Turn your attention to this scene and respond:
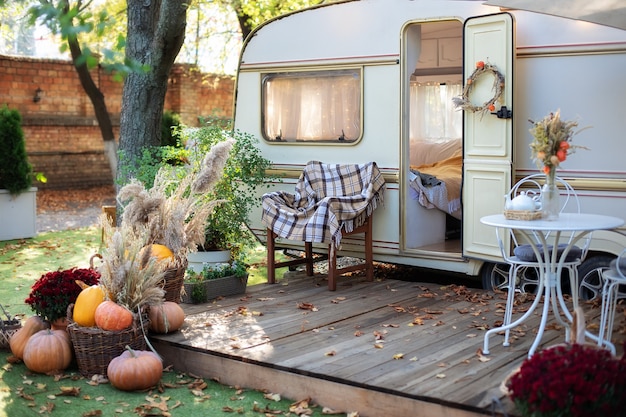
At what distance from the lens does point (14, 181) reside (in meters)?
10.8

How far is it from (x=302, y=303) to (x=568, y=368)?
322 centimetres

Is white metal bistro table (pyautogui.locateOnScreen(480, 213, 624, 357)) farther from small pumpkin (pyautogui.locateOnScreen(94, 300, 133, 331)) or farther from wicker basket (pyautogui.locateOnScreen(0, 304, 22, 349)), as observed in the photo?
wicker basket (pyautogui.locateOnScreen(0, 304, 22, 349))

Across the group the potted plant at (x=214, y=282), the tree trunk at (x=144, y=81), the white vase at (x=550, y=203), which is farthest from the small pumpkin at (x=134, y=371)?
the tree trunk at (x=144, y=81)

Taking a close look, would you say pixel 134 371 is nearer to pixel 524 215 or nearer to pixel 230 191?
pixel 524 215

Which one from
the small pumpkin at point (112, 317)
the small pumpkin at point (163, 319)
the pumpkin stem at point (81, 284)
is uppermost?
the pumpkin stem at point (81, 284)

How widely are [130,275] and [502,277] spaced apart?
3288 mm

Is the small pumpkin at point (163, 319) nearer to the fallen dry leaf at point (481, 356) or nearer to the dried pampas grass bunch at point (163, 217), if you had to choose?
the dried pampas grass bunch at point (163, 217)

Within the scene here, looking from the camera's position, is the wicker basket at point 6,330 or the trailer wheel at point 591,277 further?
the trailer wheel at point 591,277

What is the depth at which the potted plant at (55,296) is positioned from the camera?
17.8 ft

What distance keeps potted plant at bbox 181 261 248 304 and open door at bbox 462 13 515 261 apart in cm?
193

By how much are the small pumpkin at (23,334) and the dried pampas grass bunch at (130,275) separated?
56cm

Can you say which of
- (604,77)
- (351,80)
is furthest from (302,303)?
(604,77)

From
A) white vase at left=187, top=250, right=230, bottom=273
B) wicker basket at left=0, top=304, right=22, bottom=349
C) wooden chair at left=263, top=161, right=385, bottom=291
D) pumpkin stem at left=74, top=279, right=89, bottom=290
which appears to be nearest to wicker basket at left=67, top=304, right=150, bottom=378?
pumpkin stem at left=74, top=279, right=89, bottom=290

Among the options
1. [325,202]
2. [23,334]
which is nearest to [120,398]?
[23,334]
